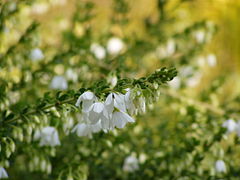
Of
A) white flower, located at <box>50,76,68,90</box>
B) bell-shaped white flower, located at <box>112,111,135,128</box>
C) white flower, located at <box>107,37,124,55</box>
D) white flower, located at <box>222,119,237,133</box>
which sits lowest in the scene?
bell-shaped white flower, located at <box>112,111,135,128</box>

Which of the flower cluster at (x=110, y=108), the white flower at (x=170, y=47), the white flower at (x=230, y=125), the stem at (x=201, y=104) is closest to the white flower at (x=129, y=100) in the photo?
the flower cluster at (x=110, y=108)

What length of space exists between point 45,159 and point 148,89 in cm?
77

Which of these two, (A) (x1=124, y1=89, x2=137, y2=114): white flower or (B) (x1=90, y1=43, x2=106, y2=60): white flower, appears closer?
(A) (x1=124, y1=89, x2=137, y2=114): white flower

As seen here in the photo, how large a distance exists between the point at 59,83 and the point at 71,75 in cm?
11

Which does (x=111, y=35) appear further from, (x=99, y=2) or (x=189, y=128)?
(x=99, y=2)

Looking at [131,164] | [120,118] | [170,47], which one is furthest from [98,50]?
[120,118]

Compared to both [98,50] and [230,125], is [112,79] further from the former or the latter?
[98,50]

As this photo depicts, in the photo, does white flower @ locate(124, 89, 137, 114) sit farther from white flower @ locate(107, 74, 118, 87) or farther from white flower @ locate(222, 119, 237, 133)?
white flower @ locate(222, 119, 237, 133)

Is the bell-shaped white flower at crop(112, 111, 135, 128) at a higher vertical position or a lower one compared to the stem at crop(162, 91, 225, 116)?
lower

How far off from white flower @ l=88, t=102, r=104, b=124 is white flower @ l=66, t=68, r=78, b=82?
→ 0.91 m

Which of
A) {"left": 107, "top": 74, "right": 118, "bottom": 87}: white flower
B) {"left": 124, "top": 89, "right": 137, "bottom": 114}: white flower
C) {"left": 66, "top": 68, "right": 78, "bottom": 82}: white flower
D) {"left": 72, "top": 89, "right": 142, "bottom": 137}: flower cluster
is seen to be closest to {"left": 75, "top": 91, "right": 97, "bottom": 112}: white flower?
{"left": 72, "top": 89, "right": 142, "bottom": 137}: flower cluster

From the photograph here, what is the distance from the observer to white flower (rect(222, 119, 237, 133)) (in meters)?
1.75

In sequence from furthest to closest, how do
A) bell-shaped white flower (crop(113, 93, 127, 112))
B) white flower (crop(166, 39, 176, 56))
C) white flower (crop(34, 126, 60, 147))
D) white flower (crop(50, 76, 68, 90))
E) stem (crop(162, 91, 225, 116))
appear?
1. white flower (crop(166, 39, 176, 56))
2. stem (crop(162, 91, 225, 116))
3. white flower (crop(50, 76, 68, 90))
4. white flower (crop(34, 126, 60, 147))
5. bell-shaped white flower (crop(113, 93, 127, 112))

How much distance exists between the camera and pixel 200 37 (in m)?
2.62
